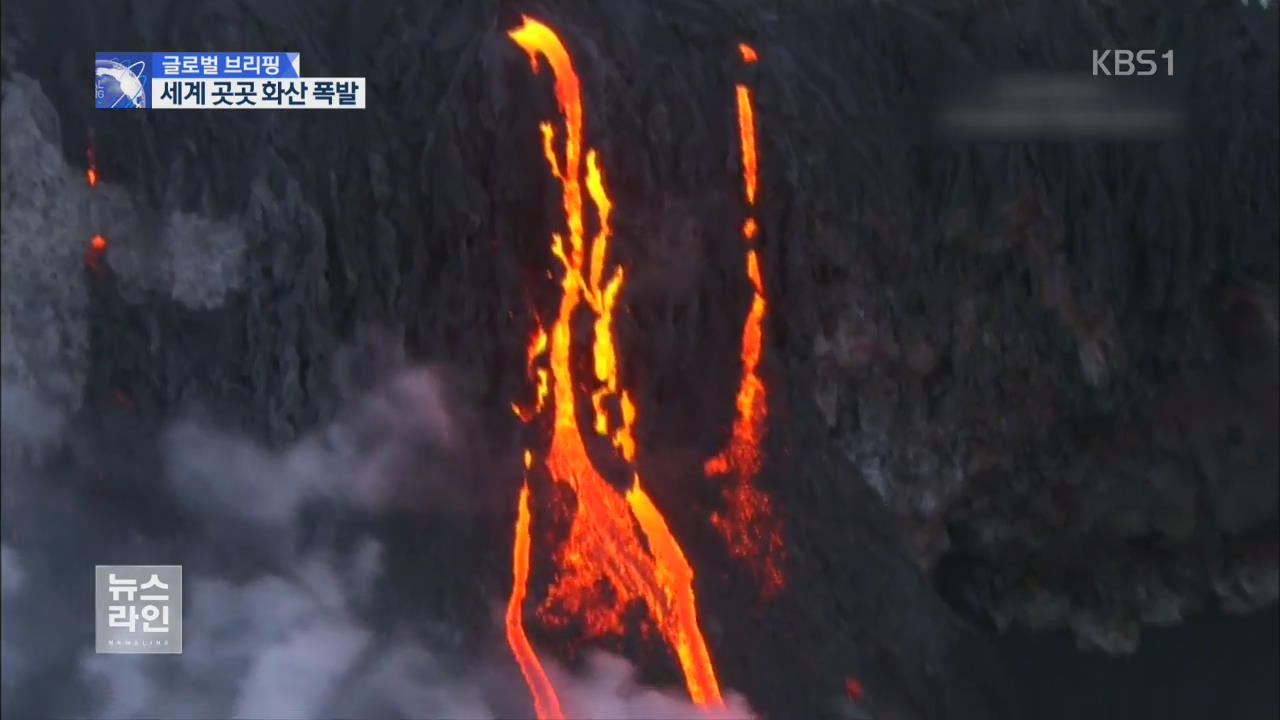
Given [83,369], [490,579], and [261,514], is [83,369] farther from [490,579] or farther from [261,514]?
[490,579]

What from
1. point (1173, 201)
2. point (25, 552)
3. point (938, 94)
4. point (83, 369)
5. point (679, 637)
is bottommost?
point (679, 637)

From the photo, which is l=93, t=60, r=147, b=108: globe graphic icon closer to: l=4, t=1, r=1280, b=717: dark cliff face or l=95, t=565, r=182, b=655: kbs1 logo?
l=4, t=1, r=1280, b=717: dark cliff face

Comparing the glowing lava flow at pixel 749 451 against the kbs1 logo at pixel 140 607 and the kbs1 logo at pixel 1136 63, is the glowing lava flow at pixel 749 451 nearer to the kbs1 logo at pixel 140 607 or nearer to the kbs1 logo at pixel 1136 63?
the kbs1 logo at pixel 1136 63

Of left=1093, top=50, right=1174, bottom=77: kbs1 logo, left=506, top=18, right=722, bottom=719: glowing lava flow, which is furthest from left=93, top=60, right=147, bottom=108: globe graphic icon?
left=1093, top=50, right=1174, bottom=77: kbs1 logo

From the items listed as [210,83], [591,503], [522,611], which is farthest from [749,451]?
[210,83]

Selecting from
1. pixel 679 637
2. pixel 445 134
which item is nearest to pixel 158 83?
pixel 445 134

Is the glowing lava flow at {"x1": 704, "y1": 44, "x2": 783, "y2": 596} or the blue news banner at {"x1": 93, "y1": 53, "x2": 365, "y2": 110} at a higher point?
the blue news banner at {"x1": 93, "y1": 53, "x2": 365, "y2": 110}

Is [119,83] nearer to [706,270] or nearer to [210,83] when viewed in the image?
[210,83]
